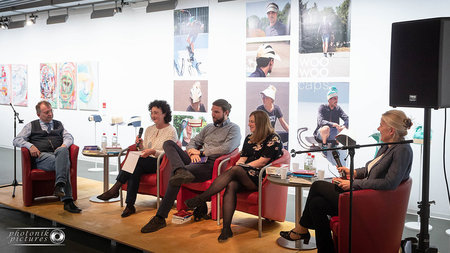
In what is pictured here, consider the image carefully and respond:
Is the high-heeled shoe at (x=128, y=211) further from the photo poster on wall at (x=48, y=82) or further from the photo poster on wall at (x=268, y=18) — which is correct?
the photo poster on wall at (x=48, y=82)

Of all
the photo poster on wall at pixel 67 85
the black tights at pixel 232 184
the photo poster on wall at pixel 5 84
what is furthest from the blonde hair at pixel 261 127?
the photo poster on wall at pixel 5 84

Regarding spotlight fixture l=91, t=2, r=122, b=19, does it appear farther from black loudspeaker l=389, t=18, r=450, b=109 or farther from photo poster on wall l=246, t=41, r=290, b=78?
black loudspeaker l=389, t=18, r=450, b=109

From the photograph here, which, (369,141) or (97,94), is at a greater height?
(97,94)

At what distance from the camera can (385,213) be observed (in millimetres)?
3539

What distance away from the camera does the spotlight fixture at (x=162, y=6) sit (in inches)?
289

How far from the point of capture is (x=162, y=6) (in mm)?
7465

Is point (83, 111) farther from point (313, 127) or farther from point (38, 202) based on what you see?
point (313, 127)

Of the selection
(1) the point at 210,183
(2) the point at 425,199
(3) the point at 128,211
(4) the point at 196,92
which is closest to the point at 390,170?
(2) the point at 425,199

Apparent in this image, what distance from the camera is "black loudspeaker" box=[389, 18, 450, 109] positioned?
3.29 m

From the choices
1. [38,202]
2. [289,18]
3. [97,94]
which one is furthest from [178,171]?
[97,94]

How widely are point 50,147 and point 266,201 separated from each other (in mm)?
2832

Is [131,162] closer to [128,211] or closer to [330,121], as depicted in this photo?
[128,211]

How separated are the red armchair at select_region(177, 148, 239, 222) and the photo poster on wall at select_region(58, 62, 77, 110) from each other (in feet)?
16.4

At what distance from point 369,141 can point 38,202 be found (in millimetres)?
4058
